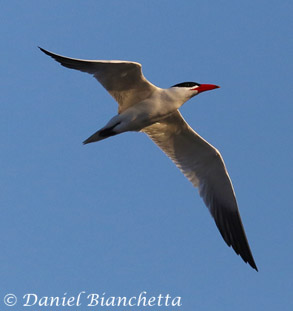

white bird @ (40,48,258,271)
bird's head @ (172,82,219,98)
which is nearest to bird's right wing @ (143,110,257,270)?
white bird @ (40,48,258,271)

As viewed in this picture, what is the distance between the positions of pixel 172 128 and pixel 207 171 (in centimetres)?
122

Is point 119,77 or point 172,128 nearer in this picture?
point 119,77

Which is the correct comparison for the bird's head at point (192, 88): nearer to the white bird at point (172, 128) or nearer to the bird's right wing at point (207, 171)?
the white bird at point (172, 128)

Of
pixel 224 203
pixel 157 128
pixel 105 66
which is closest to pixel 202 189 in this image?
pixel 224 203

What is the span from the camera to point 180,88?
11.4 meters

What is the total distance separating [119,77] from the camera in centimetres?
1092

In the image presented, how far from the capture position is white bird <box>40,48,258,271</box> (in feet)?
35.5

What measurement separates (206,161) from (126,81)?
2.79 metres

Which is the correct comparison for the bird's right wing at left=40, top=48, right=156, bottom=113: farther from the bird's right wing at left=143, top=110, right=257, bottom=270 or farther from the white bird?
the bird's right wing at left=143, top=110, right=257, bottom=270

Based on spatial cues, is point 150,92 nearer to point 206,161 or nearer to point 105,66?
point 105,66

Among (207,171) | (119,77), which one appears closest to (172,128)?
(207,171)

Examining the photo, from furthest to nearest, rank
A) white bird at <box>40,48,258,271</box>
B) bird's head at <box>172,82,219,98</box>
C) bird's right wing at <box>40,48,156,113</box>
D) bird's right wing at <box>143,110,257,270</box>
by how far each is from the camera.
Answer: bird's right wing at <box>143,110,257,270</box>
bird's head at <box>172,82,219,98</box>
white bird at <box>40,48,258,271</box>
bird's right wing at <box>40,48,156,113</box>

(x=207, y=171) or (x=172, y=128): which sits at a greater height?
(x=172, y=128)

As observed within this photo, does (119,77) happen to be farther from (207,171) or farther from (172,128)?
(207,171)
